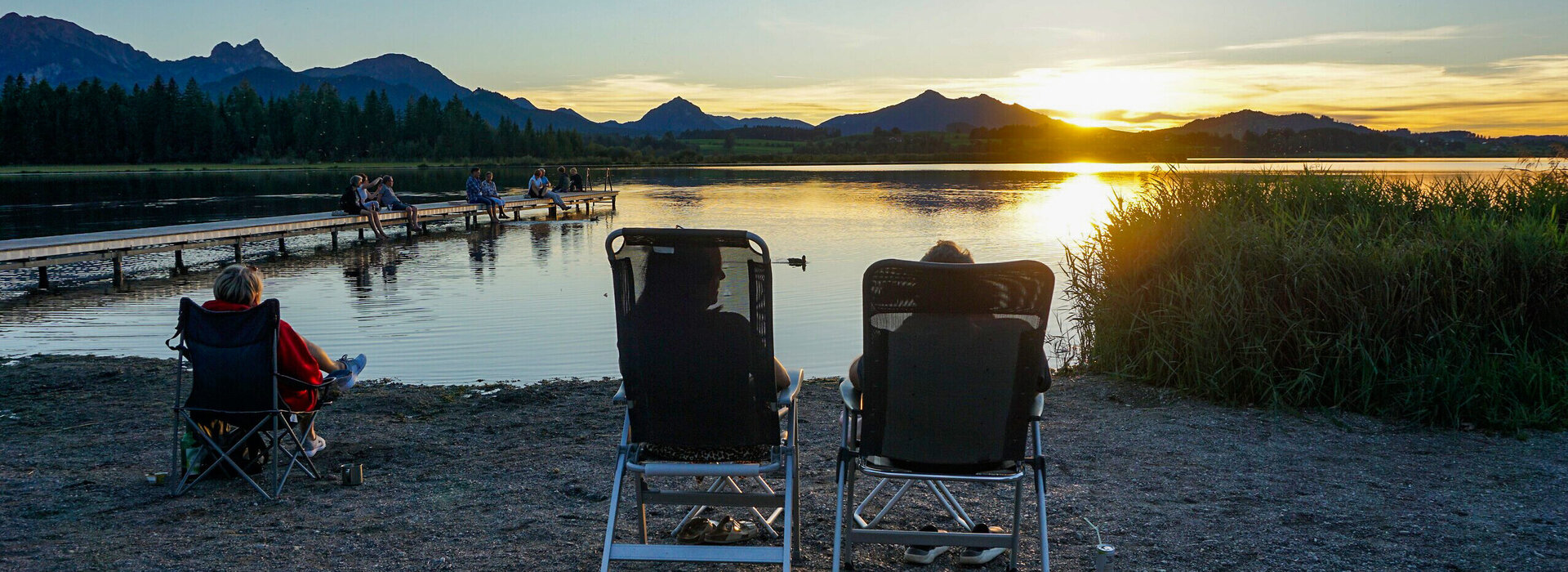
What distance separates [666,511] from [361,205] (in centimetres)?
2070

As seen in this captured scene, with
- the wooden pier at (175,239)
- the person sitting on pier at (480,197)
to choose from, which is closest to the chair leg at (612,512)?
the wooden pier at (175,239)

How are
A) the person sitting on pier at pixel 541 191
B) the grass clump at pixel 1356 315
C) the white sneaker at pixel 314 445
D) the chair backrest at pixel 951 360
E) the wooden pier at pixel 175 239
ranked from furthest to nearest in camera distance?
the person sitting on pier at pixel 541 191 < the wooden pier at pixel 175 239 < the grass clump at pixel 1356 315 < the white sneaker at pixel 314 445 < the chair backrest at pixel 951 360

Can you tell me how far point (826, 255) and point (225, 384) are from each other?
15.3m

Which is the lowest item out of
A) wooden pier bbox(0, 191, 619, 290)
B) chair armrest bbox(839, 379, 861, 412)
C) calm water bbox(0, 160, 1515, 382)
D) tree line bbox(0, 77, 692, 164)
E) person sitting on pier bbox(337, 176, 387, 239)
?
calm water bbox(0, 160, 1515, 382)

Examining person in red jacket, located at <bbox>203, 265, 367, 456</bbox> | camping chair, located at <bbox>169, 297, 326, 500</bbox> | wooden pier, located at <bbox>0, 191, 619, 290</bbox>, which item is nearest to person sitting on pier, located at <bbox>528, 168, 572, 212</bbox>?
wooden pier, located at <bbox>0, 191, 619, 290</bbox>

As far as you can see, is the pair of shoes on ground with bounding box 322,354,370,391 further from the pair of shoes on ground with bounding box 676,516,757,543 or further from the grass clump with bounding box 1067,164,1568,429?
the grass clump with bounding box 1067,164,1568,429

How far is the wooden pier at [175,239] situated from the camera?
578 inches

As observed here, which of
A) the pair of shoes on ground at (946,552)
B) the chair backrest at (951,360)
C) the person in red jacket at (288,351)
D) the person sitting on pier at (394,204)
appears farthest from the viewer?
the person sitting on pier at (394,204)

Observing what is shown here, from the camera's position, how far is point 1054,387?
7574 millimetres

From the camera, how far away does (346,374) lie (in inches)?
203

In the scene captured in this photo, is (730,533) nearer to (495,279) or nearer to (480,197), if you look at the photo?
(495,279)

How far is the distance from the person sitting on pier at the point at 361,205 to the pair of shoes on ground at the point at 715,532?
67.8 feet

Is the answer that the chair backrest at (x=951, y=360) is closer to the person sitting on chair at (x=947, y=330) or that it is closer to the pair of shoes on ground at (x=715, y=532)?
the person sitting on chair at (x=947, y=330)

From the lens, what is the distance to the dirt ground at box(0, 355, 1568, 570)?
3.97 metres
